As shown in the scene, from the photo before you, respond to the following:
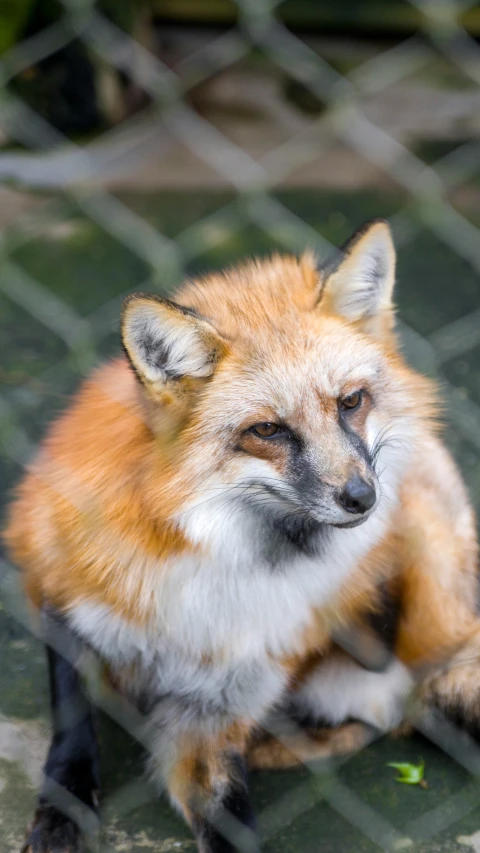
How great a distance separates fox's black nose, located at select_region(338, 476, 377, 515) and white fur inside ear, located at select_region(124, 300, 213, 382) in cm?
38

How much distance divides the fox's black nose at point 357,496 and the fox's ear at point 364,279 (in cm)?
42

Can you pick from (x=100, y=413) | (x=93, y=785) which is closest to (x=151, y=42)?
(x=100, y=413)

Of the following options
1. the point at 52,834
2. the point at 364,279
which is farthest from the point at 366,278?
the point at 52,834

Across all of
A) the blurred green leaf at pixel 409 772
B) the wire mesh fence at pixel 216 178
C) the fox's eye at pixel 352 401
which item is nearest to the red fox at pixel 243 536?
the fox's eye at pixel 352 401

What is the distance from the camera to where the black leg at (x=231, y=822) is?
2.23m

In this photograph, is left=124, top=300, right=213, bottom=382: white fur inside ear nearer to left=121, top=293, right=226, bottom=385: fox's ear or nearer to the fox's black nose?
left=121, top=293, right=226, bottom=385: fox's ear

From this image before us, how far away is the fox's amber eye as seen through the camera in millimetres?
2096

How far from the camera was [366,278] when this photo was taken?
2236 millimetres

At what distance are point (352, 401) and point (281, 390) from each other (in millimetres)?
176

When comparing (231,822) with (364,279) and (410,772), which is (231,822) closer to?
(410,772)

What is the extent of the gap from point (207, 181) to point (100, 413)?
3.12 metres

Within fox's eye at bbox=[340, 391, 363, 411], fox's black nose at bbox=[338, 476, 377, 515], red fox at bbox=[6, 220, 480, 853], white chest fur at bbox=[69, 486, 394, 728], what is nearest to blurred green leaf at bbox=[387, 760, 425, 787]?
red fox at bbox=[6, 220, 480, 853]

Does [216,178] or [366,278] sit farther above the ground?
[216,178]

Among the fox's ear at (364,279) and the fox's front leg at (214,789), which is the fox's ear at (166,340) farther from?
the fox's front leg at (214,789)
